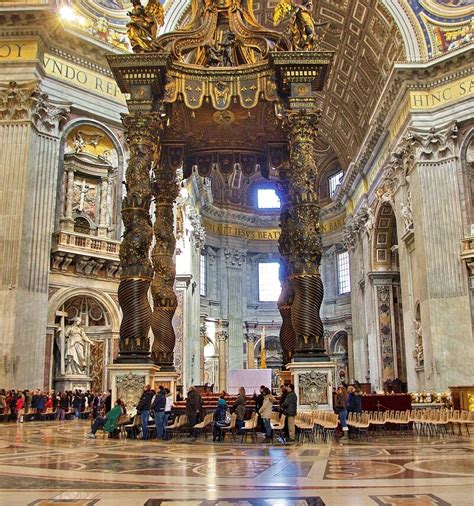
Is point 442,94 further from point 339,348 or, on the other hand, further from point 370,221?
point 339,348

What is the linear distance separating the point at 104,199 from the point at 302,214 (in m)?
10.7

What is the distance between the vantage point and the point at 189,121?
1163 centimetres

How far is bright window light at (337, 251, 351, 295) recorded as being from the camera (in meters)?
34.6

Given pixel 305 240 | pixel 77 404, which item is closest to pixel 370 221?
pixel 77 404

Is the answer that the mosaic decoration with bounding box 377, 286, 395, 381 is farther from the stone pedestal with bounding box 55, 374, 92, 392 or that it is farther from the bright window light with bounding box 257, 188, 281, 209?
the bright window light with bounding box 257, 188, 281, 209

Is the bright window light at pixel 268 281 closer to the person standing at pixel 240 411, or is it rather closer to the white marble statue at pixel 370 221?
the white marble statue at pixel 370 221

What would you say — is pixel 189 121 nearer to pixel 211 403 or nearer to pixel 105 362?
pixel 211 403

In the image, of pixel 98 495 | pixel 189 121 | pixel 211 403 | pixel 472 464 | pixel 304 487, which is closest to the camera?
pixel 98 495

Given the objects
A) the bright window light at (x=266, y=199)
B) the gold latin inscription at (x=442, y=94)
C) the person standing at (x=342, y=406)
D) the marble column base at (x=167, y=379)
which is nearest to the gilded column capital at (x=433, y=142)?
the gold latin inscription at (x=442, y=94)

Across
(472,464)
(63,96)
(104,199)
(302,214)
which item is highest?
(63,96)

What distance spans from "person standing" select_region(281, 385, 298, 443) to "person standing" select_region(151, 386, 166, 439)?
6.22ft

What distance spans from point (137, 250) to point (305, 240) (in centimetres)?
265

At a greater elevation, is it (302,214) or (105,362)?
(302,214)

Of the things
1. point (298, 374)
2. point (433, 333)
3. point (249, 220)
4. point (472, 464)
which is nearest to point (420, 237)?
point (433, 333)
